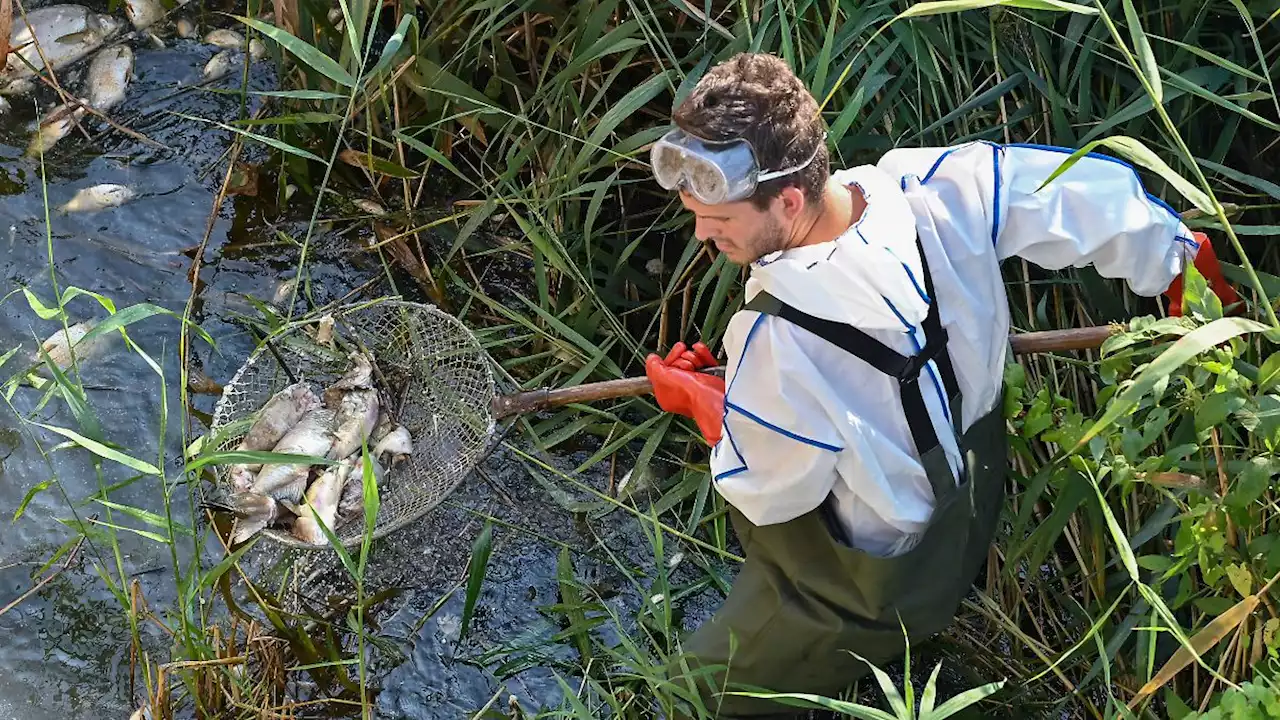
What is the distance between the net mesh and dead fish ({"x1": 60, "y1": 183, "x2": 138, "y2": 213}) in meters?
0.80

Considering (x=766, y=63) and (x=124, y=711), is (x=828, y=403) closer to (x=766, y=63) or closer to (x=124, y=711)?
(x=766, y=63)

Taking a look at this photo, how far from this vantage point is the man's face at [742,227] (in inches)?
64.7

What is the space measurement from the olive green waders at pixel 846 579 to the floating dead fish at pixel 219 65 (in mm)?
2305

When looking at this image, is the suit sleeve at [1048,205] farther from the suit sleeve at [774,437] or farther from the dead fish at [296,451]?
the dead fish at [296,451]

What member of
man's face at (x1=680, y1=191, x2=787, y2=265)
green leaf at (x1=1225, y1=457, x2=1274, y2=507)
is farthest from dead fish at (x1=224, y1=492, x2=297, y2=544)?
green leaf at (x1=1225, y1=457, x2=1274, y2=507)

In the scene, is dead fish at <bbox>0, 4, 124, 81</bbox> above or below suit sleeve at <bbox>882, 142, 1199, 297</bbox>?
below

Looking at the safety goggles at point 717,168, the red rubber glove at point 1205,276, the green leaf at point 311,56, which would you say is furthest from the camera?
the green leaf at point 311,56

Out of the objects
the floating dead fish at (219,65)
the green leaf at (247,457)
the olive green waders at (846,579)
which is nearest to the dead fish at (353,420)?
the green leaf at (247,457)

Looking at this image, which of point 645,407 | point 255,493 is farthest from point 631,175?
point 255,493

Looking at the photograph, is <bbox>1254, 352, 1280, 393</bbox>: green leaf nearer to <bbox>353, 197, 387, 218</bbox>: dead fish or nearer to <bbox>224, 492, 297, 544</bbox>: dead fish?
<bbox>224, 492, 297, 544</bbox>: dead fish

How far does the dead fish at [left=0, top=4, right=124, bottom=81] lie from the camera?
3.47 metres

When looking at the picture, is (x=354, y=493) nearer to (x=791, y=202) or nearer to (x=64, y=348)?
(x=64, y=348)

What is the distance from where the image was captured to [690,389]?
1990 millimetres

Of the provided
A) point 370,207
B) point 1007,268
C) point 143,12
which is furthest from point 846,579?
point 143,12
